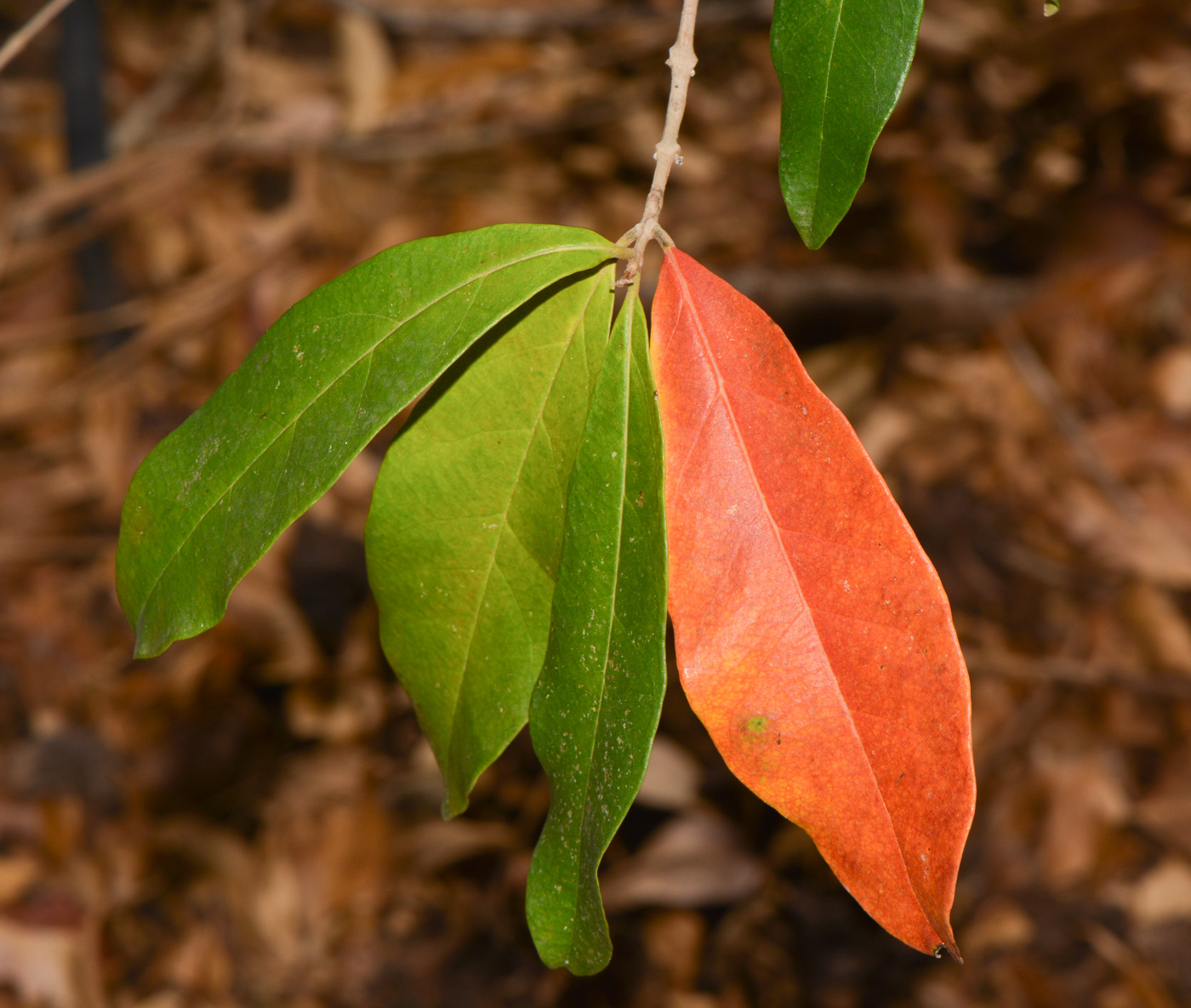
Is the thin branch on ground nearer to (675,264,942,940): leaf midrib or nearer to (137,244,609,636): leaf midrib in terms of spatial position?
(137,244,609,636): leaf midrib

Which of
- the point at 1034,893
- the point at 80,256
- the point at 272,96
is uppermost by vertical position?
the point at 272,96

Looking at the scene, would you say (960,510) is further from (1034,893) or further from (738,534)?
(738,534)

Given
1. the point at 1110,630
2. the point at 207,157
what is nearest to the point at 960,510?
the point at 1110,630

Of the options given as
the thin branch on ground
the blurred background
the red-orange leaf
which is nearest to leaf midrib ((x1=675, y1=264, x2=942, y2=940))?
the red-orange leaf

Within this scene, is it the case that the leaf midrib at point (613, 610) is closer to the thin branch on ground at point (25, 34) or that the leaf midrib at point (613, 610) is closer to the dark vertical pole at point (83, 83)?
the thin branch on ground at point (25, 34)

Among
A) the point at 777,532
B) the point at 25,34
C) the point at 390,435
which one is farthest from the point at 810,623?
the point at 390,435

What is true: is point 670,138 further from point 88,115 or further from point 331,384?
point 88,115
